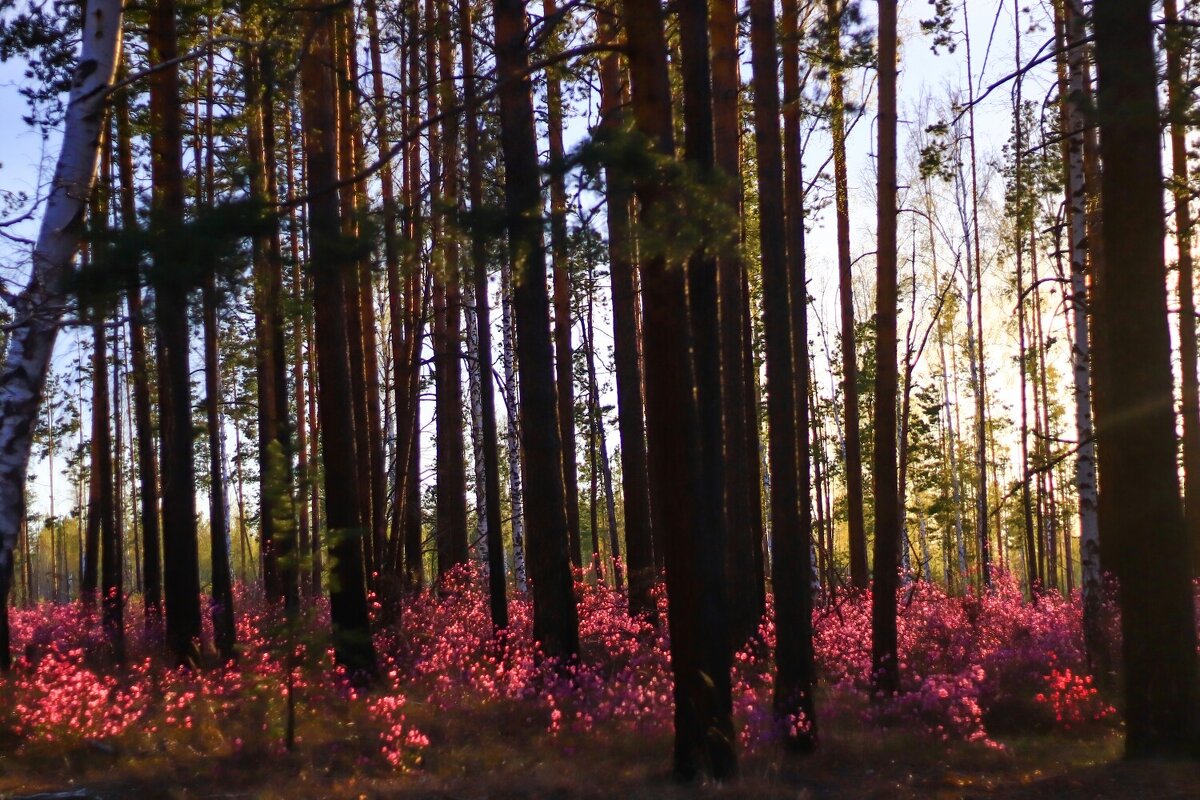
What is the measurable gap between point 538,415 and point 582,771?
400 cm

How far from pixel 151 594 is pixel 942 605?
39.5ft

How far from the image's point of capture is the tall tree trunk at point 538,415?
36.1 ft

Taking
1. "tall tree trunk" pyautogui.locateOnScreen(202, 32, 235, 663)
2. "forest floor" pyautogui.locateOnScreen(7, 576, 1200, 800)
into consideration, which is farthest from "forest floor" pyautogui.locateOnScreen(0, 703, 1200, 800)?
"tall tree trunk" pyautogui.locateOnScreen(202, 32, 235, 663)

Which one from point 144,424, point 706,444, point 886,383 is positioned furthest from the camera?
point 144,424

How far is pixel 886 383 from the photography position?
434 inches

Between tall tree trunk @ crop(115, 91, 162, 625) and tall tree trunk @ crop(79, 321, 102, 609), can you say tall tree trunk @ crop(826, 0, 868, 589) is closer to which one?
tall tree trunk @ crop(115, 91, 162, 625)

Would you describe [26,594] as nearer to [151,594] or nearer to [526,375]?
[151,594]

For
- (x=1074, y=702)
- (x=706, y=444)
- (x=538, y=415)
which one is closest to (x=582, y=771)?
(x=706, y=444)

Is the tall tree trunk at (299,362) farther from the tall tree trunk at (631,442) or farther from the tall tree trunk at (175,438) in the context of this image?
the tall tree trunk at (631,442)

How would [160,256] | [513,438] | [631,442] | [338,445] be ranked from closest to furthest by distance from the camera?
[160,256]
[338,445]
[631,442]
[513,438]

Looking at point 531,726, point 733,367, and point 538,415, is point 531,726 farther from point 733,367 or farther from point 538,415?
point 733,367

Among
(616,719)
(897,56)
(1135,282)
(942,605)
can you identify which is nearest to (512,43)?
(897,56)

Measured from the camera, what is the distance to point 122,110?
13.3 metres

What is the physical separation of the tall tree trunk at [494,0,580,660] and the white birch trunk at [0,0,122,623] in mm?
3362
